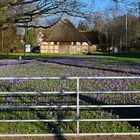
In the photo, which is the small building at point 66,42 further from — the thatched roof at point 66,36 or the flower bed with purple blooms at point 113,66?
the flower bed with purple blooms at point 113,66

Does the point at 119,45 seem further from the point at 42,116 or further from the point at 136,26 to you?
the point at 42,116

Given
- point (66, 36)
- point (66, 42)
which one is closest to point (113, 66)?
point (66, 36)

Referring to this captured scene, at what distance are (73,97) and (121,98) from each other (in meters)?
1.38

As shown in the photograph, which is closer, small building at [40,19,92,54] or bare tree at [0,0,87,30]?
bare tree at [0,0,87,30]

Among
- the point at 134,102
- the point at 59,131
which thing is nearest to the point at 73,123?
the point at 59,131

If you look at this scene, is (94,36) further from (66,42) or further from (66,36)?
(66,36)

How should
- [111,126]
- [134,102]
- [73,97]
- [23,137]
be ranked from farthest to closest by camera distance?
[73,97]
[134,102]
[111,126]
[23,137]

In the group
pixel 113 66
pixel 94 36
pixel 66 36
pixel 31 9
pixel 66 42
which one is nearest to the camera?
pixel 31 9

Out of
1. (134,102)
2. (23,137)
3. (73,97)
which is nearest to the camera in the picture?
(23,137)

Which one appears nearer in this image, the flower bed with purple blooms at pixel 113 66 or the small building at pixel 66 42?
the flower bed with purple blooms at pixel 113 66

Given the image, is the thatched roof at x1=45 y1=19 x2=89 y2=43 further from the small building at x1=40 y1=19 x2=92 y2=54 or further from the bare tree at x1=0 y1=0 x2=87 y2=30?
the bare tree at x1=0 y1=0 x2=87 y2=30

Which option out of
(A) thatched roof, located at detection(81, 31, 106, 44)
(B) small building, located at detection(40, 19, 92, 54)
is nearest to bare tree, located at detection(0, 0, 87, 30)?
(B) small building, located at detection(40, 19, 92, 54)

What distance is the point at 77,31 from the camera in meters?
106

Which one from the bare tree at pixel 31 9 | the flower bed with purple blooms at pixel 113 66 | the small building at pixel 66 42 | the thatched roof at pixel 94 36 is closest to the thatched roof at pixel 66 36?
the small building at pixel 66 42
